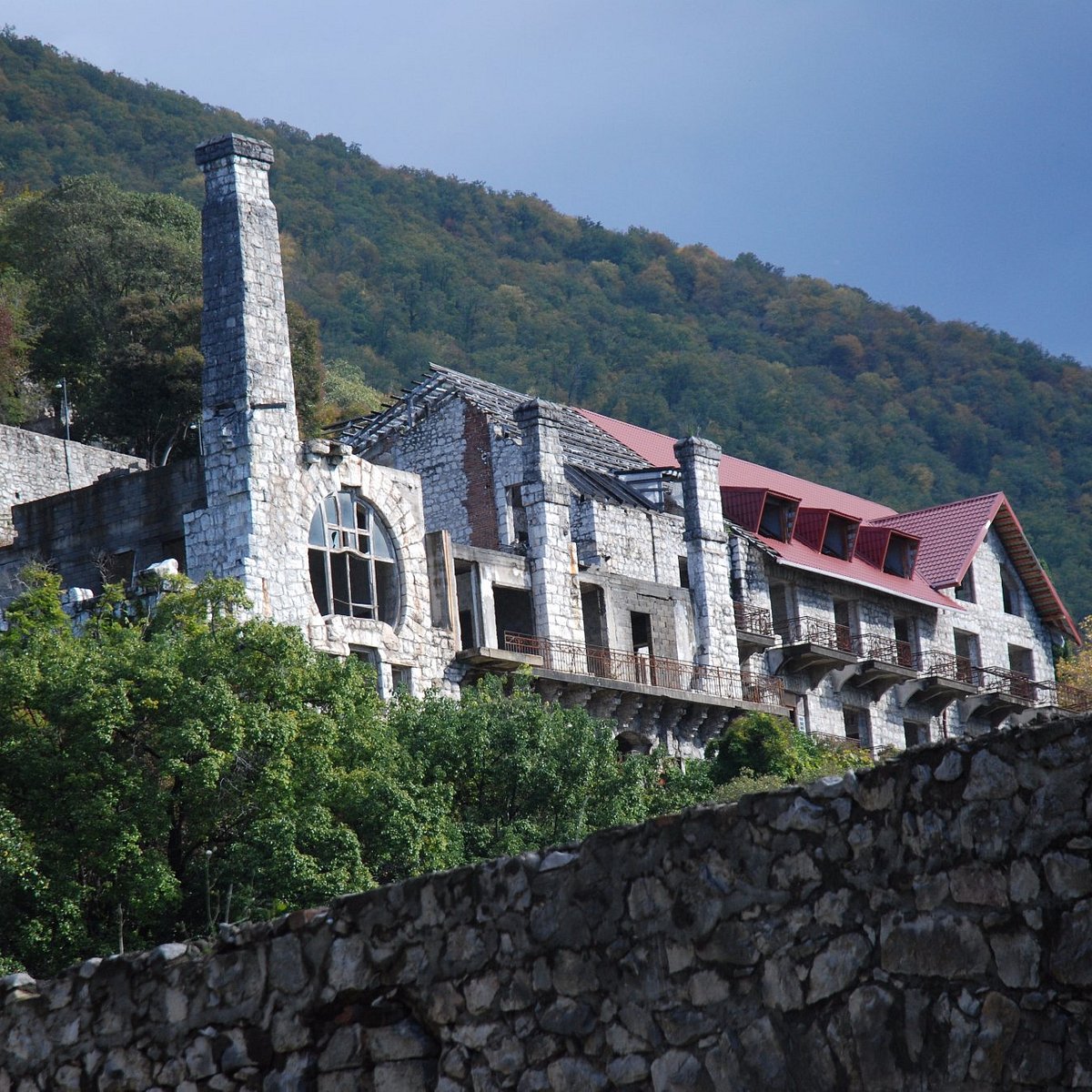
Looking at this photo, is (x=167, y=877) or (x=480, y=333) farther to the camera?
(x=480, y=333)

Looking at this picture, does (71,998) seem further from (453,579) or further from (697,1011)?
(453,579)

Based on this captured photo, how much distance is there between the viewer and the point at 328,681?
25.4 metres

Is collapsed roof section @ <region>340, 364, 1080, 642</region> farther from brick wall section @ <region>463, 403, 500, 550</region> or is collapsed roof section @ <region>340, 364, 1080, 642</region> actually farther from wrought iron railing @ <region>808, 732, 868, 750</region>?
wrought iron railing @ <region>808, 732, 868, 750</region>

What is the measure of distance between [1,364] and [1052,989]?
142ft

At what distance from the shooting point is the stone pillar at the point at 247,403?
31141 mm

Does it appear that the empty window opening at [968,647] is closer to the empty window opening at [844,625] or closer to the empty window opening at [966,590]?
the empty window opening at [966,590]

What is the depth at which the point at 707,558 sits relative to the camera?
131ft

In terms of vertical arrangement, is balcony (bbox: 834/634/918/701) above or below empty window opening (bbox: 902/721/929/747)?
above

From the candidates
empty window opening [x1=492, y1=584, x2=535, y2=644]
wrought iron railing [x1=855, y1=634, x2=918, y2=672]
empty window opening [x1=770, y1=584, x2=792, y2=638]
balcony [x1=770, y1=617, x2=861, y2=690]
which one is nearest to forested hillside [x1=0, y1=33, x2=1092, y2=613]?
wrought iron railing [x1=855, y1=634, x2=918, y2=672]

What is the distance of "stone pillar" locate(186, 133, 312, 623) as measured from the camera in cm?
3114

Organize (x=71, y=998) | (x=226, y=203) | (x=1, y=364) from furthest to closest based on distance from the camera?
1. (x=1, y=364)
2. (x=226, y=203)
3. (x=71, y=998)

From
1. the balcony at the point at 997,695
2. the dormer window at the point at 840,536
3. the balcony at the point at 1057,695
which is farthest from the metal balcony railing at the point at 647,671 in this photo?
the balcony at the point at 1057,695

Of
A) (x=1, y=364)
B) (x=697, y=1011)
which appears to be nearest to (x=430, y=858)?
(x=697, y=1011)

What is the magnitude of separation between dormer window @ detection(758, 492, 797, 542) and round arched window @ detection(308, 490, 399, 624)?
14.1 metres
